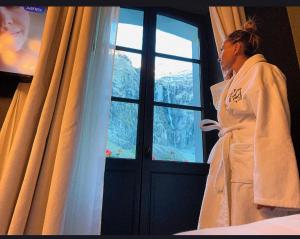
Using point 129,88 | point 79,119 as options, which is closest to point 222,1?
point 79,119

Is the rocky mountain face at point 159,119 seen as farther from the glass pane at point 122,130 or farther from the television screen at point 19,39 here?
the television screen at point 19,39

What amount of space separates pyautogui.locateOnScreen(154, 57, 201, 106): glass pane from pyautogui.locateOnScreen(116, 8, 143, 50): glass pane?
0.71ft

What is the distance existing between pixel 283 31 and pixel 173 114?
0.86m

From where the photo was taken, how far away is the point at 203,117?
5.76 feet

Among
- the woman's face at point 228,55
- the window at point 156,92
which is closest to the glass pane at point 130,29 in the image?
the window at point 156,92

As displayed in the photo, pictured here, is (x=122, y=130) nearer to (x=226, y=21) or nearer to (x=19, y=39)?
(x=19, y=39)

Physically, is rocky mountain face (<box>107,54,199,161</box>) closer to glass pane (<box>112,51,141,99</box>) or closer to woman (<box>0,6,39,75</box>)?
glass pane (<box>112,51,141,99</box>)

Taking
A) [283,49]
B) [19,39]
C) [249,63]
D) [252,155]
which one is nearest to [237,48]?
[249,63]

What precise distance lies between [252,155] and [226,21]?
1044 mm

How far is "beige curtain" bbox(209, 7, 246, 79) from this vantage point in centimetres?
154

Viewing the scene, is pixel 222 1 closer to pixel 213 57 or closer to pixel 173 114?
pixel 173 114

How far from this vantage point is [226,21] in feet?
5.10

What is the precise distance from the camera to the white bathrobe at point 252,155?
803mm

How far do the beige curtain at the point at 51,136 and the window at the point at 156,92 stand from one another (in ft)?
1.66
